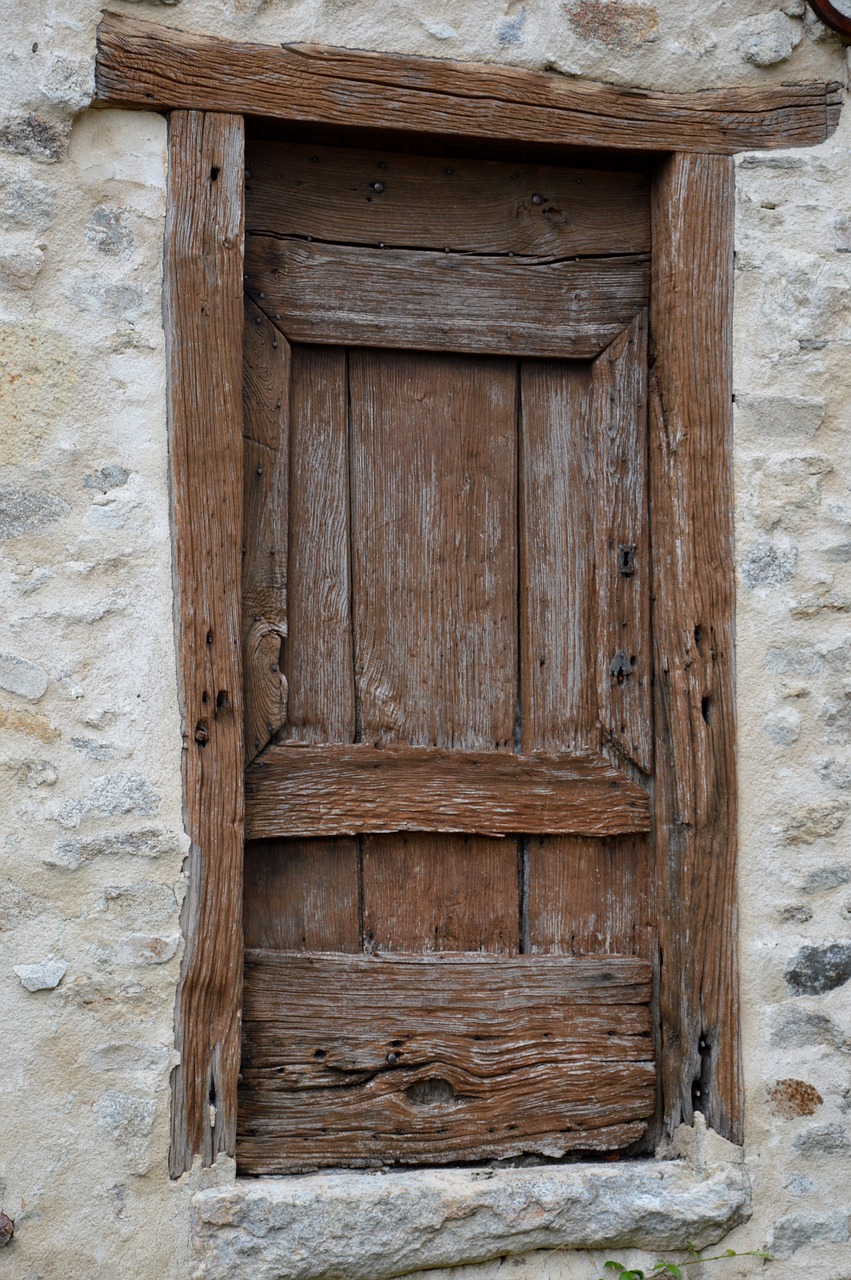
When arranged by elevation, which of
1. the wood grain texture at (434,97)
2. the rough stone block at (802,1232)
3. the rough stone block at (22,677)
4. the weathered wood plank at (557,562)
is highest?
the wood grain texture at (434,97)

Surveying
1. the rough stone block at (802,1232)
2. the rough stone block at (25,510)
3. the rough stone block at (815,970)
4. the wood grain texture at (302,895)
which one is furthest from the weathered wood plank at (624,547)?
the rough stone block at (25,510)

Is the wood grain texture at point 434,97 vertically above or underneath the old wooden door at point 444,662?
above

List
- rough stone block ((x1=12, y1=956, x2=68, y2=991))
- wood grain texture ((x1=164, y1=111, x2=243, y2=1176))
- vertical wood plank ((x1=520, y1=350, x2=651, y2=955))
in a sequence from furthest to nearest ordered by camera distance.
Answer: vertical wood plank ((x1=520, y1=350, x2=651, y2=955)), wood grain texture ((x1=164, y1=111, x2=243, y2=1176)), rough stone block ((x1=12, y1=956, x2=68, y2=991))

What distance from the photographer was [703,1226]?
7.74ft

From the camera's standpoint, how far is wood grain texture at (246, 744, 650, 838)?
2.39m

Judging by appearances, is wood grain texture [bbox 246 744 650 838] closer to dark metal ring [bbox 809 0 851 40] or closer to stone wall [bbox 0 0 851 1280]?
stone wall [bbox 0 0 851 1280]

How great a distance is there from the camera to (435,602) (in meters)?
2.52

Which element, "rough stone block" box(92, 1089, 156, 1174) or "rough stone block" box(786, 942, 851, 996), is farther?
"rough stone block" box(786, 942, 851, 996)

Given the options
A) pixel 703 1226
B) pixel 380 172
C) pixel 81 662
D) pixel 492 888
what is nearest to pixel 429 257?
pixel 380 172

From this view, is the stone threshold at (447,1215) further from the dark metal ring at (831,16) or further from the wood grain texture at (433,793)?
the dark metal ring at (831,16)

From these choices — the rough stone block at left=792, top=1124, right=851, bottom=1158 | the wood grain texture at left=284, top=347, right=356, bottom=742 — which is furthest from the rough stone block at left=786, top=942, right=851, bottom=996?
the wood grain texture at left=284, top=347, right=356, bottom=742

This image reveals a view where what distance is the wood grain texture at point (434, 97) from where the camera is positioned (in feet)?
7.32

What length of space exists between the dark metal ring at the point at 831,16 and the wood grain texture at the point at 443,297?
1.97 feet

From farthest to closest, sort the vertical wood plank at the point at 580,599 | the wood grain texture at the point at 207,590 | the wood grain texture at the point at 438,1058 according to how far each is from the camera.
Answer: the vertical wood plank at the point at 580,599 → the wood grain texture at the point at 438,1058 → the wood grain texture at the point at 207,590
